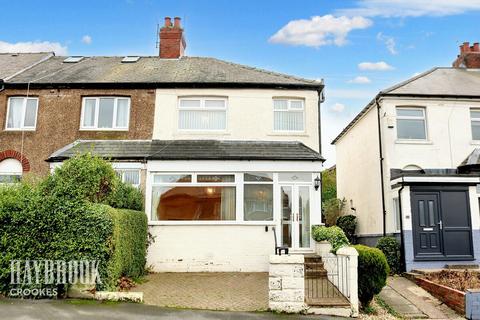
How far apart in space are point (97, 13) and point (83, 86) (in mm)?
2909

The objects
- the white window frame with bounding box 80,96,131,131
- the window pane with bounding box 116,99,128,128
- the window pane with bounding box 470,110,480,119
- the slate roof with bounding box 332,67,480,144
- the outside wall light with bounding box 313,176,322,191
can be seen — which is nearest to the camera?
the outside wall light with bounding box 313,176,322,191

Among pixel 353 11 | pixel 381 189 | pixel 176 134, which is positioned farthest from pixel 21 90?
pixel 381 189

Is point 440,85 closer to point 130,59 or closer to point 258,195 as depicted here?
point 258,195

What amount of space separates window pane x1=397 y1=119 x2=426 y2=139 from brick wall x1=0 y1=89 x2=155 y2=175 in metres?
9.31

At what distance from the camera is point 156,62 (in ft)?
56.1

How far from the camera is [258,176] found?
1296cm

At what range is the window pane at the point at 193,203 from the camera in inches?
501

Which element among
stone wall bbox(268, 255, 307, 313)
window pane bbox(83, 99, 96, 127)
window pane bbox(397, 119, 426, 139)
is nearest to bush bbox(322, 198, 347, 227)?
window pane bbox(397, 119, 426, 139)

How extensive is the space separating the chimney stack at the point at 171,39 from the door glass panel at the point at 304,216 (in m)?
8.91

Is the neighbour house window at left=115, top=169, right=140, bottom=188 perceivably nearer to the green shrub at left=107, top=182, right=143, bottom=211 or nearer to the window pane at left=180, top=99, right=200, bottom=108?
the green shrub at left=107, top=182, right=143, bottom=211

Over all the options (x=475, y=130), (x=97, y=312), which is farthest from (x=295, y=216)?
(x=475, y=130)

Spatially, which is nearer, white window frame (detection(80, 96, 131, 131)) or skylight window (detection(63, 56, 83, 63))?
white window frame (detection(80, 96, 131, 131))

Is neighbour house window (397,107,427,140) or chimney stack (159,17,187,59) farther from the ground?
chimney stack (159,17,187,59)

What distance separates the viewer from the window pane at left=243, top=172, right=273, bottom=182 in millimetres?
12938
